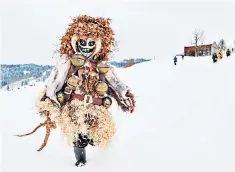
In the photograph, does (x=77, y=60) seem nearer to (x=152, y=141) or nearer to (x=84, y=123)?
(x=84, y=123)

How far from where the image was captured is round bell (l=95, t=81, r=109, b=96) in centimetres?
279

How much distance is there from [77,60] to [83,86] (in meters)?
0.22

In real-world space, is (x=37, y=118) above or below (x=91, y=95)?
below

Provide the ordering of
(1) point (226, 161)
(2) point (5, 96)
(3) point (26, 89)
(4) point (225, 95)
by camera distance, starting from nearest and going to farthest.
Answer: (1) point (226, 161) < (4) point (225, 95) < (2) point (5, 96) < (3) point (26, 89)

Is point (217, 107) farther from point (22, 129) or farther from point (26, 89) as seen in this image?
point (26, 89)

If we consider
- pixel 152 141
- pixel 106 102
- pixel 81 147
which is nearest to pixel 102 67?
pixel 106 102

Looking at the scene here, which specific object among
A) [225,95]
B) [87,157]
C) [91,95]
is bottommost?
[87,157]

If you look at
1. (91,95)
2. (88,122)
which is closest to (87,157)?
(88,122)

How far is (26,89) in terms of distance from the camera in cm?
548

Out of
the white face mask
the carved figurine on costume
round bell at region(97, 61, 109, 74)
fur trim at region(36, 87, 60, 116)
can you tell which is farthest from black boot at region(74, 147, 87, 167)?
the white face mask

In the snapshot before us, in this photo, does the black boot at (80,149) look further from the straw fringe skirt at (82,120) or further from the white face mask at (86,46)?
the white face mask at (86,46)

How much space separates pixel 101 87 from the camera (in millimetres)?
2797

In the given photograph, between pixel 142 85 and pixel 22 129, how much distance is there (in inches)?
106

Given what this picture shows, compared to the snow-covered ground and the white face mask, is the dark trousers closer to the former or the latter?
the snow-covered ground
